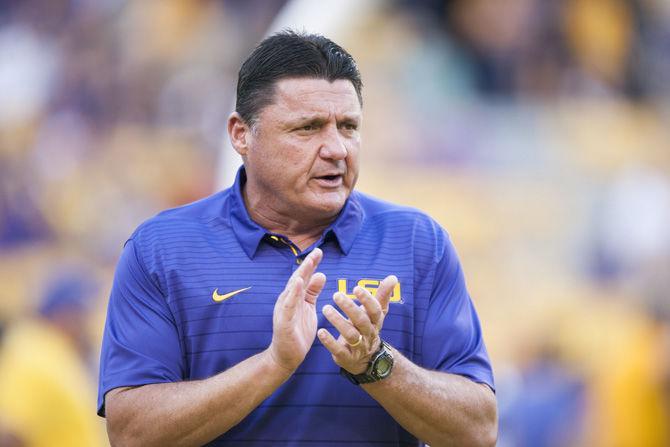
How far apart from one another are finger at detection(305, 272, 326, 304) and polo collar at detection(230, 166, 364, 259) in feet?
0.90

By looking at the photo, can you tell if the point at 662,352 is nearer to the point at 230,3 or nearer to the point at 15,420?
the point at 230,3

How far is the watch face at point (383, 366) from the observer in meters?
2.51

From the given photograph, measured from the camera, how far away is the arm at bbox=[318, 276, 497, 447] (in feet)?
8.03

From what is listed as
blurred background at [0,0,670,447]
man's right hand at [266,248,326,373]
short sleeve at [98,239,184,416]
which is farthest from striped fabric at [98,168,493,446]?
blurred background at [0,0,670,447]

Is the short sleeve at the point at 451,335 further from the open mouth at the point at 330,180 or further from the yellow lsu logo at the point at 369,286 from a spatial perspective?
the open mouth at the point at 330,180

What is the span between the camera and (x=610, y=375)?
6008mm

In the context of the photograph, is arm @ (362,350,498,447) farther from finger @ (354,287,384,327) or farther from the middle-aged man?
finger @ (354,287,384,327)

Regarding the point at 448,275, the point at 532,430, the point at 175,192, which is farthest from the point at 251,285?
the point at 532,430

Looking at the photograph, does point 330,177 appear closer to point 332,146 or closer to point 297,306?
point 332,146

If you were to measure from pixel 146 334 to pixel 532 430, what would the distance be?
11.9 feet

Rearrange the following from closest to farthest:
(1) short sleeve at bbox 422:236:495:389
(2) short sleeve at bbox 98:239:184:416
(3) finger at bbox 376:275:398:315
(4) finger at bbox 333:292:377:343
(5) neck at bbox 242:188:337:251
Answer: (4) finger at bbox 333:292:377:343, (3) finger at bbox 376:275:398:315, (2) short sleeve at bbox 98:239:184:416, (1) short sleeve at bbox 422:236:495:389, (5) neck at bbox 242:188:337:251

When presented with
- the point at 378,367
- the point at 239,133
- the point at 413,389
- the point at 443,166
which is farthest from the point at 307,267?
the point at 443,166

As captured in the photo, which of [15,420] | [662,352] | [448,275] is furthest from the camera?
[662,352]

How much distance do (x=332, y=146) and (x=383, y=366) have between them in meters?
0.63
